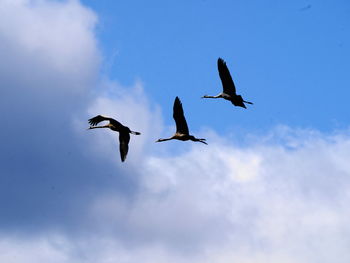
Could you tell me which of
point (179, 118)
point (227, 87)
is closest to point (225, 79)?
point (227, 87)

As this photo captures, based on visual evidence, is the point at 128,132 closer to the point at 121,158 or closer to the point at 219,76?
the point at 121,158

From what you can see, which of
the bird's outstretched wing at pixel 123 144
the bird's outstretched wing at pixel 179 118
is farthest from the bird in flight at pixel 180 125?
the bird's outstretched wing at pixel 123 144

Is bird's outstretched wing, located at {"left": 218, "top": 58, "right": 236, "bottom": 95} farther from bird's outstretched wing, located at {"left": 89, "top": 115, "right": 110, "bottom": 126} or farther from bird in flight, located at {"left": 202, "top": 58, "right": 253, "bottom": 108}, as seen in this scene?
bird's outstretched wing, located at {"left": 89, "top": 115, "right": 110, "bottom": 126}

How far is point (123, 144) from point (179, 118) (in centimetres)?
328

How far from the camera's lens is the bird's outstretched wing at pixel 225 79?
64875mm

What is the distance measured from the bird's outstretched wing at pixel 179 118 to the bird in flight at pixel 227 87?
2969 millimetres

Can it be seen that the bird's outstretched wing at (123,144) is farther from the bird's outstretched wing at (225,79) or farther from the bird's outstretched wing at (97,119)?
the bird's outstretched wing at (225,79)

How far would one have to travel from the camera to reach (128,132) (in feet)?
213

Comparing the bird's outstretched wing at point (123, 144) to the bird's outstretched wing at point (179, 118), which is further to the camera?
the bird's outstretched wing at point (123, 144)

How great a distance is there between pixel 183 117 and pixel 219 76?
3.03 meters

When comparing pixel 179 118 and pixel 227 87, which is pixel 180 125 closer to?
pixel 179 118

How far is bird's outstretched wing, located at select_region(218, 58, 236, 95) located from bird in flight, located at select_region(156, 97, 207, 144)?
292cm

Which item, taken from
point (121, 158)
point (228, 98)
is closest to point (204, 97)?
point (228, 98)

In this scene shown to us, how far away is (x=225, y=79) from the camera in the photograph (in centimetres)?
6556
